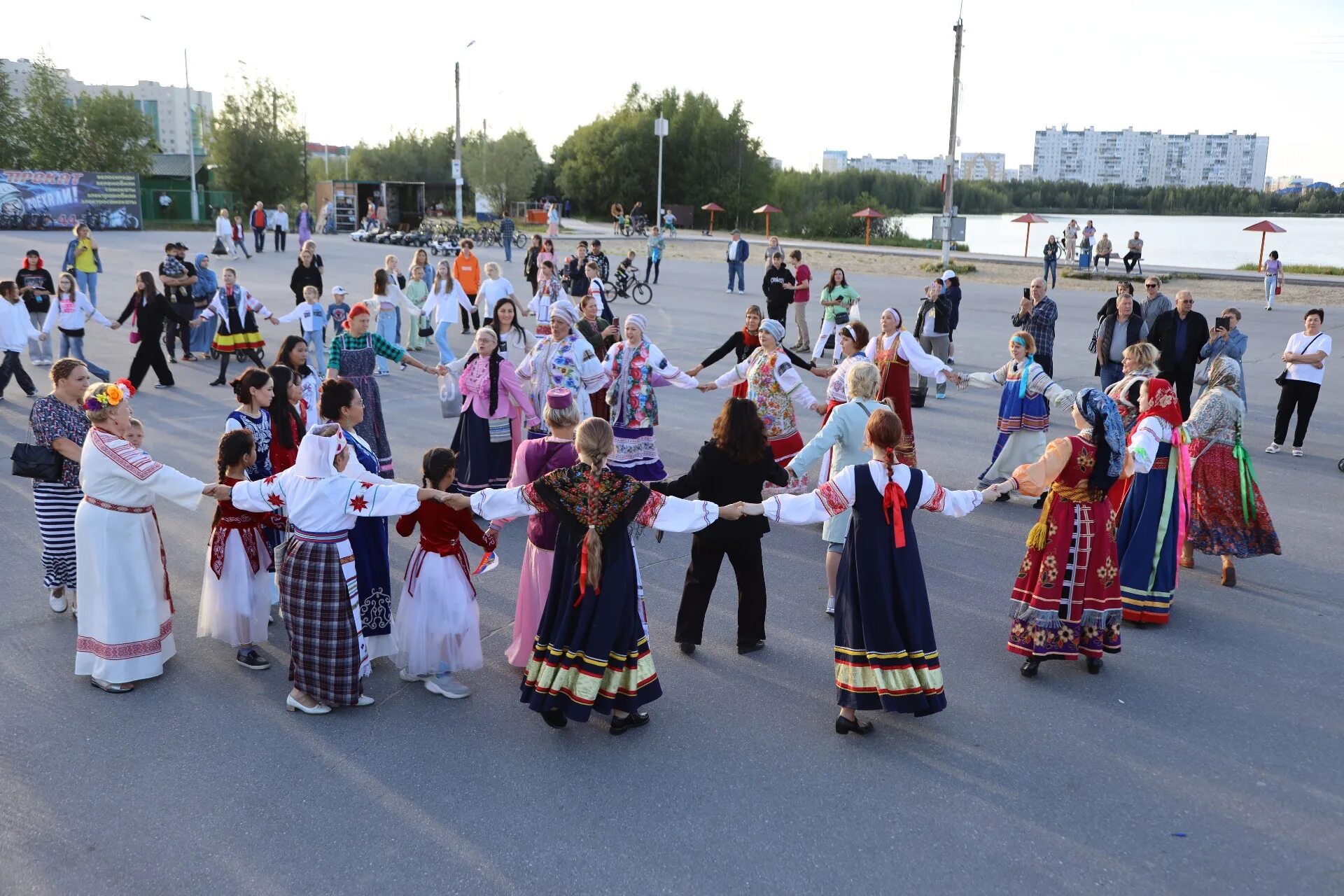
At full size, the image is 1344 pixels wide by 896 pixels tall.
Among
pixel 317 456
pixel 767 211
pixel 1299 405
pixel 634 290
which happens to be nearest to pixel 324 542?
pixel 317 456

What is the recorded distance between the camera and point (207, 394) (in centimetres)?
1366

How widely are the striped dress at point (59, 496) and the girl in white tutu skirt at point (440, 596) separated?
2115 millimetres

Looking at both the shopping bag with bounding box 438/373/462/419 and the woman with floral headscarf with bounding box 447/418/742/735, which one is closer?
the woman with floral headscarf with bounding box 447/418/742/735

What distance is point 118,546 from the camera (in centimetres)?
539

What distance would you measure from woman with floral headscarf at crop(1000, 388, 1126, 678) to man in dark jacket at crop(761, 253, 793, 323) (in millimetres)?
13282

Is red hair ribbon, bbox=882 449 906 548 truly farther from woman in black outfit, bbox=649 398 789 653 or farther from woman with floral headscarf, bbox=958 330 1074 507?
woman with floral headscarf, bbox=958 330 1074 507

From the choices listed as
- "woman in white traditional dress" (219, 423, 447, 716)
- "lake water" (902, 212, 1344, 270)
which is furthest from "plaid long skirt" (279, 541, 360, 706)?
"lake water" (902, 212, 1344, 270)

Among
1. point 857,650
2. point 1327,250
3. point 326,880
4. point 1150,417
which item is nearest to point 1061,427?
point 1150,417

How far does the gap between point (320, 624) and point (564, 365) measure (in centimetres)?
390

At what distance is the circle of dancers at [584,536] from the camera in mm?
4984

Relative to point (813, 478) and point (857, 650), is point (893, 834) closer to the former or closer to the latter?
point (857, 650)

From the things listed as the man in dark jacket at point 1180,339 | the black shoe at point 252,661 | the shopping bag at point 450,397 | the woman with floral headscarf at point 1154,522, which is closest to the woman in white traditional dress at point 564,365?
the shopping bag at point 450,397

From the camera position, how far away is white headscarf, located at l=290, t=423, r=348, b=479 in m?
4.98

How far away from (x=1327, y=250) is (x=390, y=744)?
52.6 metres
